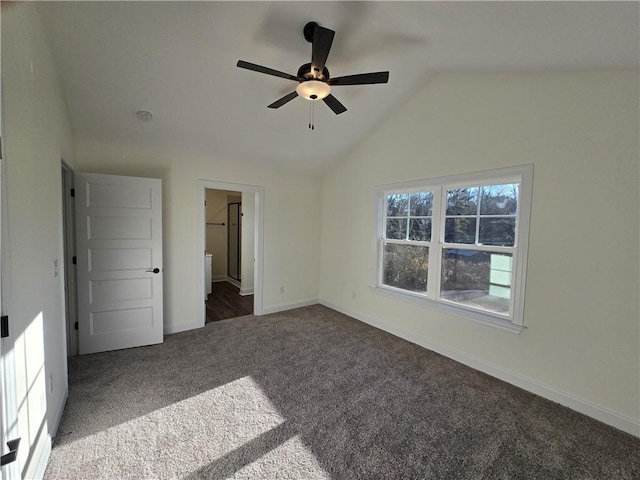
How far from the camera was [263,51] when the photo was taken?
8.00ft

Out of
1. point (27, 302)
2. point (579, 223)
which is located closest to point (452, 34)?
point (579, 223)

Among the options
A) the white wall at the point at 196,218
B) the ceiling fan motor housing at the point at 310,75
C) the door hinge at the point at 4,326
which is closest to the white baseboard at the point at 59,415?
the door hinge at the point at 4,326

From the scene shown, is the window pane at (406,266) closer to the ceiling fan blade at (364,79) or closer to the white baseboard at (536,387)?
the white baseboard at (536,387)

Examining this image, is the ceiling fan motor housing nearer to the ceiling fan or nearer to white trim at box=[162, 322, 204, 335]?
the ceiling fan

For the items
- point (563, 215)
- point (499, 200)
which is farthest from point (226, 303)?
point (563, 215)

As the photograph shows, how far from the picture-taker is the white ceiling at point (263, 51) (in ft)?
6.06

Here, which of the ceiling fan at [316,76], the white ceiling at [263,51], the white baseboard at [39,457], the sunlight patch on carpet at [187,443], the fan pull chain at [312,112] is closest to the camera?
the white baseboard at [39,457]

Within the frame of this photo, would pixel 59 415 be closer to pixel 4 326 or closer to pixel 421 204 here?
pixel 4 326

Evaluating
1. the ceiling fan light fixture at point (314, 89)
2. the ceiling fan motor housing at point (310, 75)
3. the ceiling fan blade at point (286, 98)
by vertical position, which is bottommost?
the ceiling fan light fixture at point (314, 89)

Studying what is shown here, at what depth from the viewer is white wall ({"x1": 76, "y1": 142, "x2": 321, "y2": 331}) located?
11.3 feet

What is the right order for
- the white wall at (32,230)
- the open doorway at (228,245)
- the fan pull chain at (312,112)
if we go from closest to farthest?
1. the white wall at (32,230)
2. the fan pull chain at (312,112)
3. the open doorway at (228,245)

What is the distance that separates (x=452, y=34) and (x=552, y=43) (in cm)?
66

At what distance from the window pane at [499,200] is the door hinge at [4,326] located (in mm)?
3533

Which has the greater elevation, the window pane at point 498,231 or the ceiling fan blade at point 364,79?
the ceiling fan blade at point 364,79
